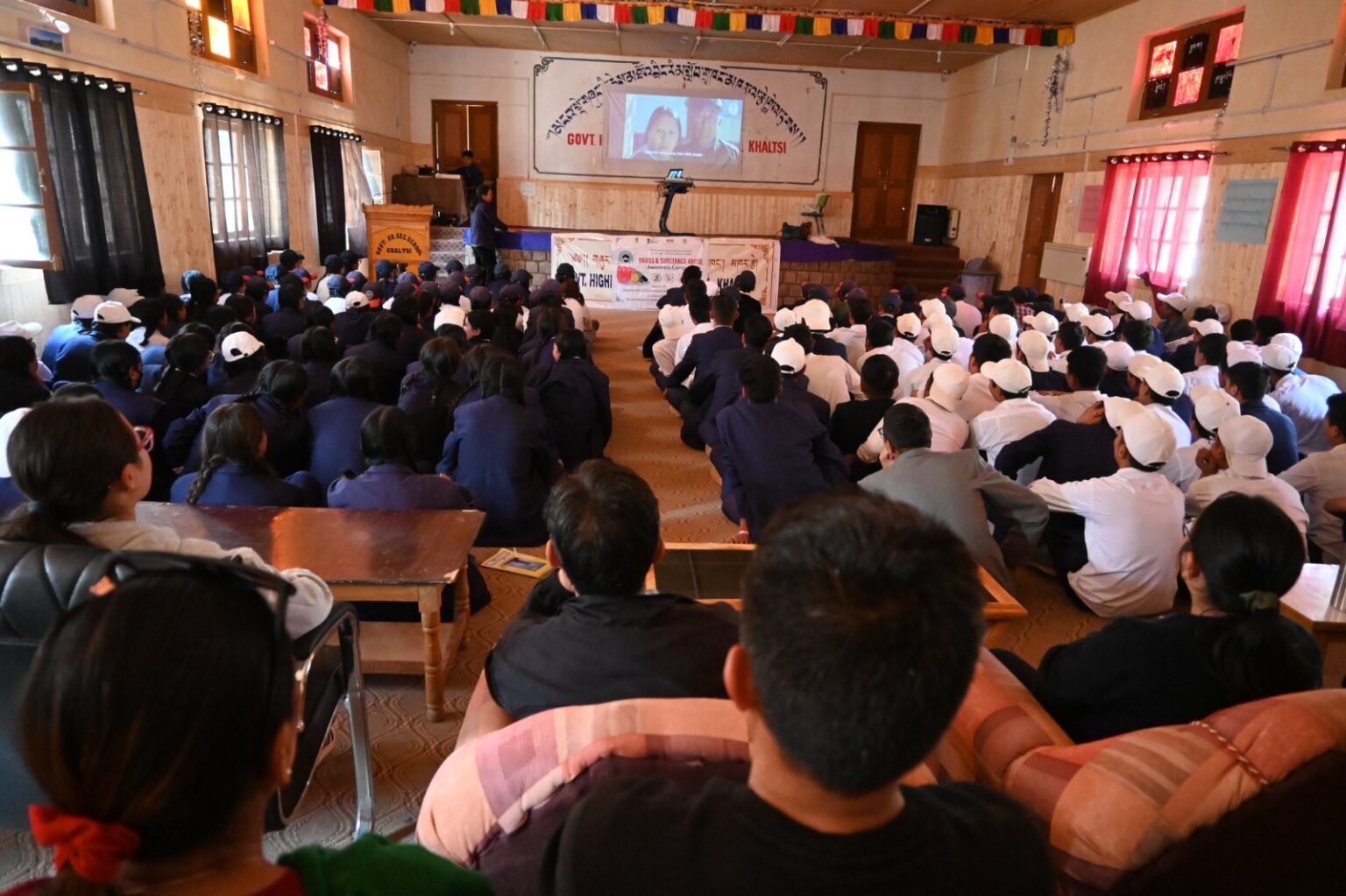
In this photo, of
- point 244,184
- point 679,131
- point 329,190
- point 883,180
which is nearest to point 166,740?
point 244,184

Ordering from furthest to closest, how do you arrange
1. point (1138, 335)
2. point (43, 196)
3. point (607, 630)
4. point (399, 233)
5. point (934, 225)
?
point (934, 225) → point (399, 233) → point (1138, 335) → point (43, 196) → point (607, 630)

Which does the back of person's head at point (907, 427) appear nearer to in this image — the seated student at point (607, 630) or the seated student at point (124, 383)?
the seated student at point (607, 630)

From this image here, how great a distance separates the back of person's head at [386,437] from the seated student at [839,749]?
214 centimetres

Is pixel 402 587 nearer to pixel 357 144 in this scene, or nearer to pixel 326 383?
pixel 326 383

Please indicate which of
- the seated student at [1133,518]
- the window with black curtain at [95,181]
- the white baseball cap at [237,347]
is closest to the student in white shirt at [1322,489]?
the seated student at [1133,518]

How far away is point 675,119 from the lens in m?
13.4

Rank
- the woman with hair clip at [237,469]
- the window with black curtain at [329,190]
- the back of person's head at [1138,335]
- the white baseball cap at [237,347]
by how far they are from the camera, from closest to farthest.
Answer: the woman with hair clip at [237,469]
the white baseball cap at [237,347]
the back of person's head at [1138,335]
the window with black curtain at [329,190]

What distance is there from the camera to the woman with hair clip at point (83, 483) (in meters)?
1.53

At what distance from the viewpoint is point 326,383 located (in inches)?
158

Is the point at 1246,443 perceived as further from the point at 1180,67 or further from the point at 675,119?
the point at 675,119

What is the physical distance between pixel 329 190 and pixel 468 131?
4.63 m

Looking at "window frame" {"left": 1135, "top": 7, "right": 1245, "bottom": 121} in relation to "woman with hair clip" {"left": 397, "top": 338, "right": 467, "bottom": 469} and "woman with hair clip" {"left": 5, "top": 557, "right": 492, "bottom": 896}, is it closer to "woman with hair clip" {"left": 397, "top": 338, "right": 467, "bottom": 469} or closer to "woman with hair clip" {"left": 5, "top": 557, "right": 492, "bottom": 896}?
"woman with hair clip" {"left": 397, "top": 338, "right": 467, "bottom": 469}

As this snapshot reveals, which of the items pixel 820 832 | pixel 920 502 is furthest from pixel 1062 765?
pixel 920 502

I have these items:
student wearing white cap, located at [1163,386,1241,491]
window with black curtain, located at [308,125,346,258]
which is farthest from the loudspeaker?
student wearing white cap, located at [1163,386,1241,491]
